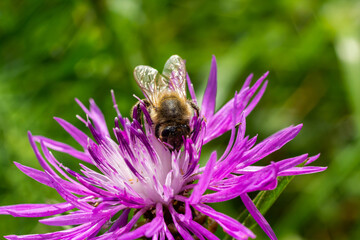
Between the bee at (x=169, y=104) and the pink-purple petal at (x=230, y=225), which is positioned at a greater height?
the bee at (x=169, y=104)

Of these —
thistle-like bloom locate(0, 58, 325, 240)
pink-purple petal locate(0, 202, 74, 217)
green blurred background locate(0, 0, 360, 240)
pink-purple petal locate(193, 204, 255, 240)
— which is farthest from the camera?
green blurred background locate(0, 0, 360, 240)

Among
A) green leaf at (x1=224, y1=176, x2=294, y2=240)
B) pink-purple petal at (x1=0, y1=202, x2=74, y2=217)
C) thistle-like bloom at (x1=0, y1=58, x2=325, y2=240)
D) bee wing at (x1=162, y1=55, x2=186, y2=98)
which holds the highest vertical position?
bee wing at (x1=162, y1=55, x2=186, y2=98)

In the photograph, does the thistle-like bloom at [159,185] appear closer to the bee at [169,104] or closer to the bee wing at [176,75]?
the bee at [169,104]

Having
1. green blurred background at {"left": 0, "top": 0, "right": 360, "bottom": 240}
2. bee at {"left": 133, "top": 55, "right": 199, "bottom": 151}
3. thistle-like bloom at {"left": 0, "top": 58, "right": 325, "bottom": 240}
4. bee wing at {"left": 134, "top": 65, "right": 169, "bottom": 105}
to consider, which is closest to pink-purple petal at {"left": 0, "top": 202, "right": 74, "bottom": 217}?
thistle-like bloom at {"left": 0, "top": 58, "right": 325, "bottom": 240}

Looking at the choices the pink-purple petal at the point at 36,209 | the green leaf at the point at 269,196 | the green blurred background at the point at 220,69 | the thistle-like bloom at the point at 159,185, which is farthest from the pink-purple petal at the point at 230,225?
the green blurred background at the point at 220,69

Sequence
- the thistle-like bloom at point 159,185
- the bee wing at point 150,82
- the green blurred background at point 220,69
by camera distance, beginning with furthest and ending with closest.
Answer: the green blurred background at point 220,69
the bee wing at point 150,82
the thistle-like bloom at point 159,185

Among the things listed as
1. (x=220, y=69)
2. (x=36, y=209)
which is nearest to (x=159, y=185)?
(x=36, y=209)

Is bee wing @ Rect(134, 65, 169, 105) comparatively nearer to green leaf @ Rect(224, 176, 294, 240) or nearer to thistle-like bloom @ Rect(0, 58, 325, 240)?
thistle-like bloom @ Rect(0, 58, 325, 240)

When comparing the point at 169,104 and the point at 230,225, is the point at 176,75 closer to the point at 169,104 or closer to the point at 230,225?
the point at 169,104
